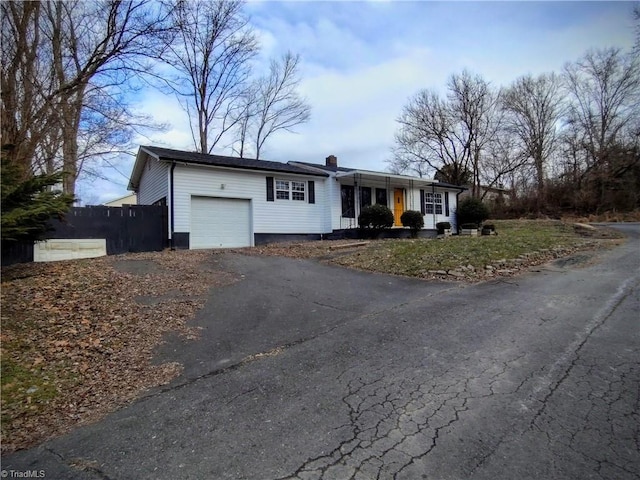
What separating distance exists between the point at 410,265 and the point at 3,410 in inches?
342

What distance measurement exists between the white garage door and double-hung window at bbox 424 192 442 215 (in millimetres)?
11381

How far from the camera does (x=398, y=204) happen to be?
21.4 m

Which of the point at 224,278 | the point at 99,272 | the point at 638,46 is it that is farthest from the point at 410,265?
the point at 638,46

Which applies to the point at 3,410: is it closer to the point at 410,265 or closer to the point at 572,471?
the point at 572,471

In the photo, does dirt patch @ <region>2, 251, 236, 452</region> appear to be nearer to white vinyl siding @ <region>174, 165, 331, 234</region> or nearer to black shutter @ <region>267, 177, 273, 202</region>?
white vinyl siding @ <region>174, 165, 331, 234</region>

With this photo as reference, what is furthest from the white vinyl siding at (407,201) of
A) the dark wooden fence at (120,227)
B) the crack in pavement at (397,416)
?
the crack in pavement at (397,416)

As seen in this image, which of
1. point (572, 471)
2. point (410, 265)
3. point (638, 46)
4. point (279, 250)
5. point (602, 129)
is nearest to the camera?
point (572, 471)

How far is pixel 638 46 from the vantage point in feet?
64.6

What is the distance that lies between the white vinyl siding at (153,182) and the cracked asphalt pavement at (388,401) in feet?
32.9

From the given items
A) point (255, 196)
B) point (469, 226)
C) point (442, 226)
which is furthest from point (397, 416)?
point (469, 226)

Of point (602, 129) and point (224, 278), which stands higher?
point (602, 129)

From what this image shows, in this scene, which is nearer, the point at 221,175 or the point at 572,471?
the point at 572,471

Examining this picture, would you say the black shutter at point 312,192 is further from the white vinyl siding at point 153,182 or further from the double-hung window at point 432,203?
the double-hung window at point 432,203

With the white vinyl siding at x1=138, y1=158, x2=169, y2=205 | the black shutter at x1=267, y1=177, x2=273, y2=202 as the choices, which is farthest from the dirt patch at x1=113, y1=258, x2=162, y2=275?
the black shutter at x1=267, y1=177, x2=273, y2=202
